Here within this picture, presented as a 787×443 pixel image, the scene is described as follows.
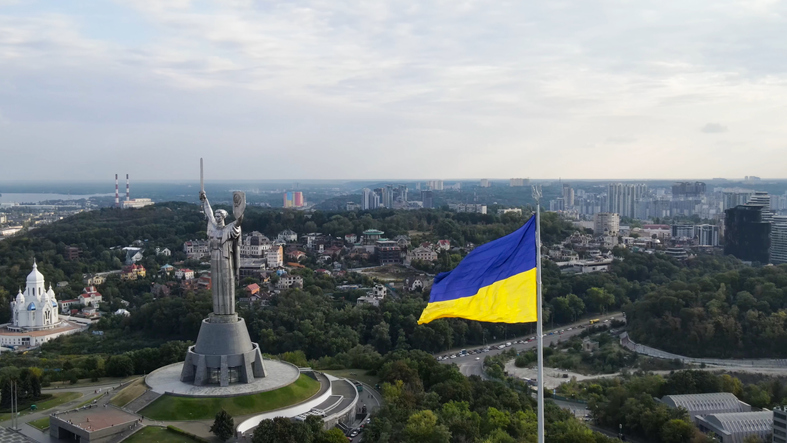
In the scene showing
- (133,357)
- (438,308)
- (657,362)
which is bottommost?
(657,362)

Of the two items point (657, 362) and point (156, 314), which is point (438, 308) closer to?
point (657, 362)

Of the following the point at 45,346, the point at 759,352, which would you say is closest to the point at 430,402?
the point at 759,352

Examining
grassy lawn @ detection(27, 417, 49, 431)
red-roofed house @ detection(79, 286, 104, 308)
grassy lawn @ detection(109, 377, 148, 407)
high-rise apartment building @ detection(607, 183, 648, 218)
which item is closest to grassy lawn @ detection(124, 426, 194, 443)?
grassy lawn @ detection(109, 377, 148, 407)

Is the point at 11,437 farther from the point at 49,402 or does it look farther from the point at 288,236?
the point at 288,236

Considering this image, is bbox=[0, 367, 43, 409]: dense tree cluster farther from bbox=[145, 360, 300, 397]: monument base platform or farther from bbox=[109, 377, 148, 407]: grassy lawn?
bbox=[145, 360, 300, 397]: monument base platform

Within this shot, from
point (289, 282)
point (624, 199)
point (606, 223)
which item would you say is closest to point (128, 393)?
point (289, 282)

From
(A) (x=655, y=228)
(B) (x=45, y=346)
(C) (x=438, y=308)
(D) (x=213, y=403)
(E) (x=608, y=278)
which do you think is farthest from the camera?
(A) (x=655, y=228)

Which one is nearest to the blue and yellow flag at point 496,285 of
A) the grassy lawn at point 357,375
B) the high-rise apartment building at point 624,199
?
the grassy lawn at point 357,375
